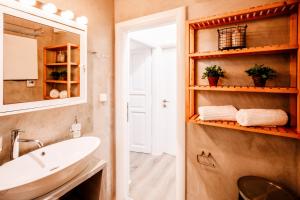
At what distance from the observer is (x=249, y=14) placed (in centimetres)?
129

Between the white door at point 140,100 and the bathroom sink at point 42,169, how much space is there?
2.01 m

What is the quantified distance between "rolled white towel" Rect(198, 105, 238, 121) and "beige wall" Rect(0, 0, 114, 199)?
3.38 ft

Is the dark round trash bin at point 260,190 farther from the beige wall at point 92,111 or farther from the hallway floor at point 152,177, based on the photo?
the beige wall at point 92,111

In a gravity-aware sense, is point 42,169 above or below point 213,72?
below

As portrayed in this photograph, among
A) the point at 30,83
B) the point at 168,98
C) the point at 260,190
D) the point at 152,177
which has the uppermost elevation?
the point at 30,83

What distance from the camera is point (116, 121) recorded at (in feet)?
6.85

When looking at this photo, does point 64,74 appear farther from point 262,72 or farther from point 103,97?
point 262,72

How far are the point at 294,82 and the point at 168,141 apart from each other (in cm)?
262

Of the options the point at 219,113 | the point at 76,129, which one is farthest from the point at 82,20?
the point at 219,113

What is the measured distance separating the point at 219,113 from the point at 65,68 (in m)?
1.22

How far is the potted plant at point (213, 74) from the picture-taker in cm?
142

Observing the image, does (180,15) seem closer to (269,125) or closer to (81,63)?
(81,63)

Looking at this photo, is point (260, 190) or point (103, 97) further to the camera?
point (103, 97)

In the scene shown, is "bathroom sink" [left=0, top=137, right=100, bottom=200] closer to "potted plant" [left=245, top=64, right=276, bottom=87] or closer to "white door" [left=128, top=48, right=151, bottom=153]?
"potted plant" [left=245, top=64, right=276, bottom=87]
